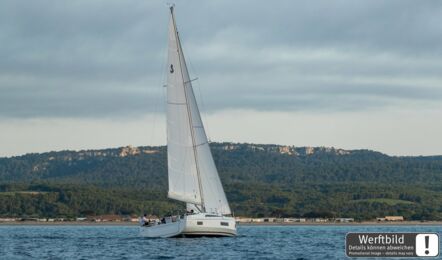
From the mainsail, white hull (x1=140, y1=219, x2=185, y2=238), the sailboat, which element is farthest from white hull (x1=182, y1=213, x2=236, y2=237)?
the mainsail

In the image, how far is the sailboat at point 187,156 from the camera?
4033 inches

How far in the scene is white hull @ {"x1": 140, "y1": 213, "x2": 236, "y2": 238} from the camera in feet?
329

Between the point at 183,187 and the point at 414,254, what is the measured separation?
41.7 m

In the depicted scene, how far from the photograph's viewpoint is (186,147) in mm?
102875

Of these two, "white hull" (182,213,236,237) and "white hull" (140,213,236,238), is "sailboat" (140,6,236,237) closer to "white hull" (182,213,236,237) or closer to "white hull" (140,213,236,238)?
"white hull" (140,213,236,238)

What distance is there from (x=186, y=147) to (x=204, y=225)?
7672 millimetres

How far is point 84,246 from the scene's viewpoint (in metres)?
103

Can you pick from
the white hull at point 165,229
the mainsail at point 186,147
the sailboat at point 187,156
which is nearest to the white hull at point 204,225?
the sailboat at point 187,156

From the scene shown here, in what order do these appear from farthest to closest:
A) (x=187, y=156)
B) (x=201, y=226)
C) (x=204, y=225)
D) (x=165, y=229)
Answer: (x=165, y=229)
(x=187, y=156)
(x=204, y=225)
(x=201, y=226)

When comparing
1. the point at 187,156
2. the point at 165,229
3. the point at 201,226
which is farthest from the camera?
the point at 165,229

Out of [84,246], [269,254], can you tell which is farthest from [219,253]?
[84,246]

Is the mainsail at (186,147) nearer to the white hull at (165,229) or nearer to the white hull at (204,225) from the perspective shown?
the white hull at (204,225)

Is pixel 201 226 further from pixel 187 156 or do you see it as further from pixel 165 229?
pixel 187 156

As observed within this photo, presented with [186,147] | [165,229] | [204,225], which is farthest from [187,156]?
[165,229]
